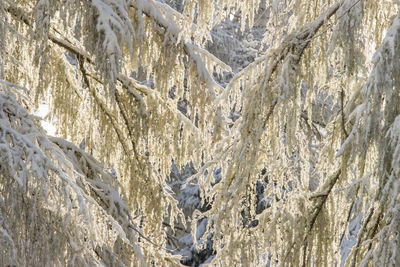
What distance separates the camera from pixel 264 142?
280cm

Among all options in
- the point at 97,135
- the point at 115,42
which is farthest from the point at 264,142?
the point at 97,135

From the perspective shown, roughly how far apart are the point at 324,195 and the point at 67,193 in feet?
4.51

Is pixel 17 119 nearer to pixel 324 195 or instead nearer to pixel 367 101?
pixel 367 101

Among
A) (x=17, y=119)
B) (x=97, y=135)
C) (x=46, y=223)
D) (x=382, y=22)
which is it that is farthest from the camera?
(x=97, y=135)

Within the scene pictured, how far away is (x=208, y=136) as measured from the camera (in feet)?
13.4

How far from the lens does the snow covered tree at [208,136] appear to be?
6.78 ft

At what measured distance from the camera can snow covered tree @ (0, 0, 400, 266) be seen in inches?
81.4

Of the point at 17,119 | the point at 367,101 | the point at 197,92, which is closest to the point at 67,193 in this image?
the point at 17,119

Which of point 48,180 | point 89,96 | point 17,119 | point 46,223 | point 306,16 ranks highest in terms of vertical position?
point 306,16

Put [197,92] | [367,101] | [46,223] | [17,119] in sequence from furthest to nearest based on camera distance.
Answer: [197,92] < [17,119] < [46,223] < [367,101]

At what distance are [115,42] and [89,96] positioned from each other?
1354mm

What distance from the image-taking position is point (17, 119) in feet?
7.43

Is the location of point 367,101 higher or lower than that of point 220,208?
higher

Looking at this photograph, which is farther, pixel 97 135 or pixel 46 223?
pixel 97 135
